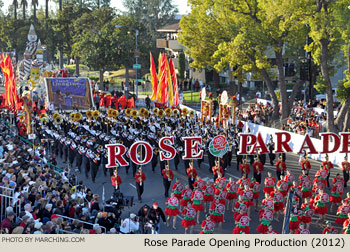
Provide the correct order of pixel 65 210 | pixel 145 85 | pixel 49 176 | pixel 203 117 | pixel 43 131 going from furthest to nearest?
pixel 145 85
pixel 203 117
pixel 43 131
pixel 49 176
pixel 65 210

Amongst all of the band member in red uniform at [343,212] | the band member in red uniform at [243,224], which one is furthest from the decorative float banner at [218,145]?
the band member in red uniform at [243,224]

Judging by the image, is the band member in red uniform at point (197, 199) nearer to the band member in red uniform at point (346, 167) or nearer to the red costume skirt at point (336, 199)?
the red costume skirt at point (336, 199)

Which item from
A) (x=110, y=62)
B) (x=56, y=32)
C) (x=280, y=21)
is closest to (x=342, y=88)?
(x=280, y=21)

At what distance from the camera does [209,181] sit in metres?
20.4

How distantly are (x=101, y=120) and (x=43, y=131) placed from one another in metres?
4.13

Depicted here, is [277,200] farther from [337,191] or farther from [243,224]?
[243,224]

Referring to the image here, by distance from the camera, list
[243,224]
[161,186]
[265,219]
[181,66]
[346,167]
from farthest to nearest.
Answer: [181,66], [161,186], [346,167], [265,219], [243,224]

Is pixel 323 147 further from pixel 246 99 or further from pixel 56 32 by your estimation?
pixel 56 32

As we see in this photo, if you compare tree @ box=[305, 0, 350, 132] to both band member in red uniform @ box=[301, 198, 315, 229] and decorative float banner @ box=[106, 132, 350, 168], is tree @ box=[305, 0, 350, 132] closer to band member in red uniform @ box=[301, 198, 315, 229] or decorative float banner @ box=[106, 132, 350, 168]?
decorative float banner @ box=[106, 132, 350, 168]

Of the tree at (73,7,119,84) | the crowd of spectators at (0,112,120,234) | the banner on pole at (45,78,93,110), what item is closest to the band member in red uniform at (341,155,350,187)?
the crowd of spectators at (0,112,120,234)

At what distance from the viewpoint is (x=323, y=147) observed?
16.8 metres

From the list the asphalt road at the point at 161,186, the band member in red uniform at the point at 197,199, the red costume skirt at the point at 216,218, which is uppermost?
the band member in red uniform at the point at 197,199

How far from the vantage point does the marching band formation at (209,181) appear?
47.8 feet

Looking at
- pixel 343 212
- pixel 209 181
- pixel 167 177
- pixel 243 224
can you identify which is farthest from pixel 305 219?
pixel 209 181
